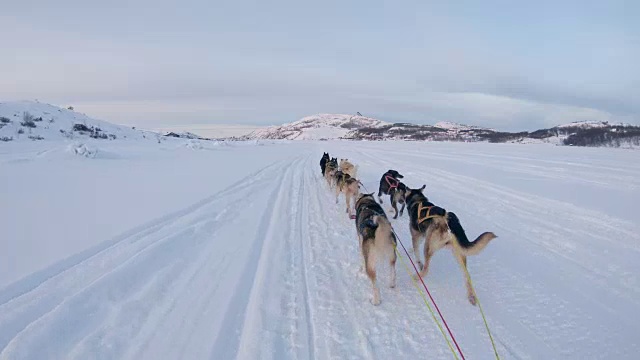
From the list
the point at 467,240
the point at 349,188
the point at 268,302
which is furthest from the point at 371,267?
the point at 349,188

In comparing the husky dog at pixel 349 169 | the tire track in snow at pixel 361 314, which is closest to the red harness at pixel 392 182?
the husky dog at pixel 349 169

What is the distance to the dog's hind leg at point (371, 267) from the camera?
12.6 ft

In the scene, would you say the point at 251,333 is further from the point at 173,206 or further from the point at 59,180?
the point at 59,180

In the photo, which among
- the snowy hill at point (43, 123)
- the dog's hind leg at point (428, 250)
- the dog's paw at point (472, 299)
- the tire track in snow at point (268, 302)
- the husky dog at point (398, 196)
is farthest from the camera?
the snowy hill at point (43, 123)

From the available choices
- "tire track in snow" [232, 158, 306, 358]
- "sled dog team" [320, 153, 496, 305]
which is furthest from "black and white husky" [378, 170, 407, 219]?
"sled dog team" [320, 153, 496, 305]

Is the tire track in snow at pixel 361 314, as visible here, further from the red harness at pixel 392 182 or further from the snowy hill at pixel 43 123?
the snowy hill at pixel 43 123

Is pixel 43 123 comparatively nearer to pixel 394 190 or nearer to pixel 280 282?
pixel 394 190

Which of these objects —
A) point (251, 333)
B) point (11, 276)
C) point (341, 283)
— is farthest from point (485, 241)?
point (11, 276)

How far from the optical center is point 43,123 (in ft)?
107

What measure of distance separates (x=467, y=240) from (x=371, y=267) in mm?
1053

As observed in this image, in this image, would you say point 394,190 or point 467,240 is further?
point 394,190

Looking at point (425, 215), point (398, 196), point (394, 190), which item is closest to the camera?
point (425, 215)

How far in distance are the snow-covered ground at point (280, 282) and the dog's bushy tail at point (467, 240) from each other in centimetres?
64

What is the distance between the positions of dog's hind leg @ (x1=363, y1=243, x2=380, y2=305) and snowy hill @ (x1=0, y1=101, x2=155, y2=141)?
29530 millimetres
